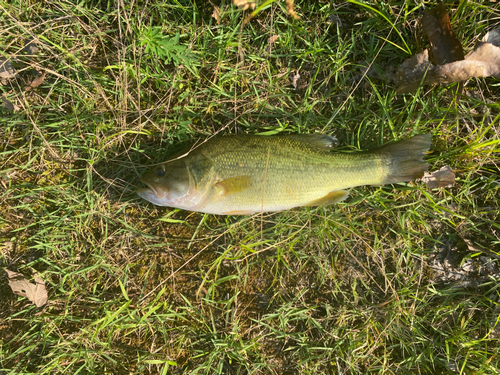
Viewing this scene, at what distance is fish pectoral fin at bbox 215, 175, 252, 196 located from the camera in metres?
2.93

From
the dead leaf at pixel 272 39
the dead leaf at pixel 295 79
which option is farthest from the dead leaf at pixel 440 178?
the dead leaf at pixel 272 39

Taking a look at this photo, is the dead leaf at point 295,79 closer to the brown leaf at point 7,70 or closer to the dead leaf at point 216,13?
the dead leaf at point 216,13

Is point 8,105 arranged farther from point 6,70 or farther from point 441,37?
point 441,37

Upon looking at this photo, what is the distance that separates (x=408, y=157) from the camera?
313cm

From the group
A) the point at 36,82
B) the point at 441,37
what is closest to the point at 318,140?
the point at 441,37

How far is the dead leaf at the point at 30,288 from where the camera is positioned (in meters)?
3.27

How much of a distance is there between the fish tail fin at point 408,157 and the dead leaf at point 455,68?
628mm

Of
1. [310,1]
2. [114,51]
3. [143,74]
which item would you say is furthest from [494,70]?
[114,51]

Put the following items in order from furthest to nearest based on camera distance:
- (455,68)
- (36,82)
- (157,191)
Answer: (36,82) → (455,68) → (157,191)

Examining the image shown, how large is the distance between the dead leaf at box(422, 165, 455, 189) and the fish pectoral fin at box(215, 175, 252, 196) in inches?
80.6

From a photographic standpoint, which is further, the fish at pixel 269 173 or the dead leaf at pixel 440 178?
the dead leaf at pixel 440 178

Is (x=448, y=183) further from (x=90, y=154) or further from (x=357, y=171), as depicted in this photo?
(x=90, y=154)

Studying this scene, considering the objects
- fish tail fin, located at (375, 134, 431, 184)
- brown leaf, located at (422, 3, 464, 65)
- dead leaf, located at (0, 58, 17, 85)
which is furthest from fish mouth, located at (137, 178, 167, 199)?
brown leaf, located at (422, 3, 464, 65)

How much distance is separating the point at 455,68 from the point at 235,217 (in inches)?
112
